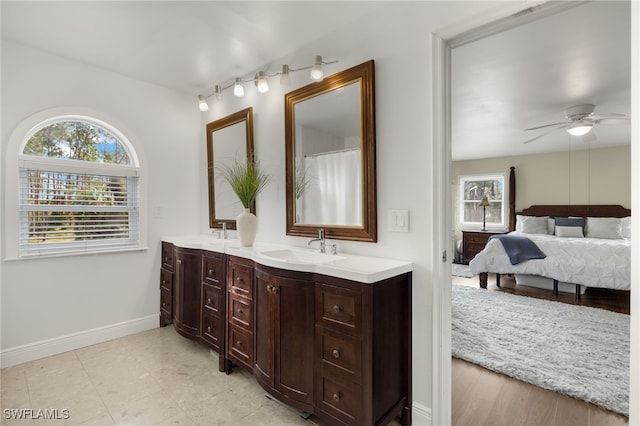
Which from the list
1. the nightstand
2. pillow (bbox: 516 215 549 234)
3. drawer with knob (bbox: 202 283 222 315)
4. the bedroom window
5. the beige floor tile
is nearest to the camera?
the beige floor tile

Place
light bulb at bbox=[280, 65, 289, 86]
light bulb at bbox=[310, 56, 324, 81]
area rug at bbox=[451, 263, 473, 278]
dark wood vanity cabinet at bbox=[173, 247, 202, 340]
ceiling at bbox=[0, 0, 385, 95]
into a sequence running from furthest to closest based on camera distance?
area rug at bbox=[451, 263, 473, 278] < dark wood vanity cabinet at bbox=[173, 247, 202, 340] < light bulb at bbox=[280, 65, 289, 86] < light bulb at bbox=[310, 56, 324, 81] < ceiling at bbox=[0, 0, 385, 95]

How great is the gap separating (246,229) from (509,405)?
2173 millimetres

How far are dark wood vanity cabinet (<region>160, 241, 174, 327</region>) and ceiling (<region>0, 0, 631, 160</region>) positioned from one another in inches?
67.9

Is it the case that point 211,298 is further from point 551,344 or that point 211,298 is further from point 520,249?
point 520,249

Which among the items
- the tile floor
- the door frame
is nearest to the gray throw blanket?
the door frame

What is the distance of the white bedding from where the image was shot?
3.82 m

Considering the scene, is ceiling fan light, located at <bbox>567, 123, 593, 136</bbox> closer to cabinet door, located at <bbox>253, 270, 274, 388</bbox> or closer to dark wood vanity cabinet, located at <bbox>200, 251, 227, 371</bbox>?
cabinet door, located at <bbox>253, 270, 274, 388</bbox>

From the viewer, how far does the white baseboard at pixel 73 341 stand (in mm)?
2463

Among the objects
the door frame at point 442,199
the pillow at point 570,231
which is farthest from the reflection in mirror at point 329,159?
the pillow at point 570,231

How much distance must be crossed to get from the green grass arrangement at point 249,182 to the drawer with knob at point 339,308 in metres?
1.28

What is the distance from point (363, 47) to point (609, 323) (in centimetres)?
375

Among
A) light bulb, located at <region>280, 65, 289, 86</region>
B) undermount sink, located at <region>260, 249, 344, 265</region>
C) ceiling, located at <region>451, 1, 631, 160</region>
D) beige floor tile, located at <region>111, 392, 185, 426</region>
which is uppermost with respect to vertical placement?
ceiling, located at <region>451, 1, 631, 160</region>

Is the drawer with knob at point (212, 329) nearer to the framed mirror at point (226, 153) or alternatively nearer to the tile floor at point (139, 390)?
the tile floor at point (139, 390)

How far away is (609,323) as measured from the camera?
10.8ft
